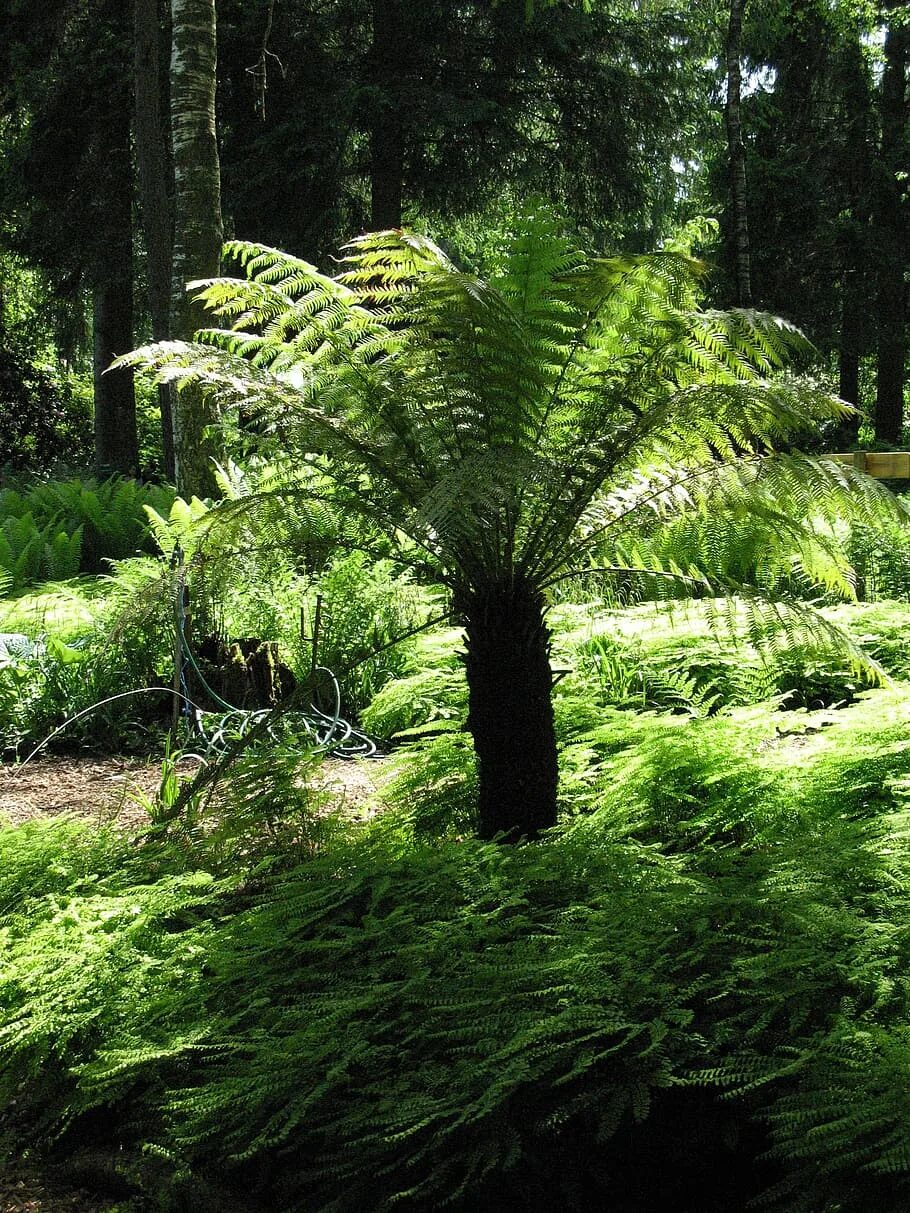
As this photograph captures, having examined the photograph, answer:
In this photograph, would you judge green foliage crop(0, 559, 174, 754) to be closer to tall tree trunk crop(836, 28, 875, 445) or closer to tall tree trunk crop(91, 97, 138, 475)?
tall tree trunk crop(91, 97, 138, 475)

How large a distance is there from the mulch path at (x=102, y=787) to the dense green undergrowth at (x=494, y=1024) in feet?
3.00

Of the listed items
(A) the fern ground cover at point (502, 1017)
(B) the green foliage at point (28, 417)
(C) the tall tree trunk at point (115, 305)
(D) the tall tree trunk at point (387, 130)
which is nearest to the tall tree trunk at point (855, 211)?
(D) the tall tree trunk at point (387, 130)

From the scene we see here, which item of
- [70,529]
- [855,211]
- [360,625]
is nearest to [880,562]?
[360,625]

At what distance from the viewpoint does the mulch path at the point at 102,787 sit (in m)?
4.16

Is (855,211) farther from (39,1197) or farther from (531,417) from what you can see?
(39,1197)

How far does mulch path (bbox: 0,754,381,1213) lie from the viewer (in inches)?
164

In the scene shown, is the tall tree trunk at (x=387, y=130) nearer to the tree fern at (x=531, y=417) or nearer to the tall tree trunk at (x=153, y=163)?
the tall tree trunk at (x=153, y=163)

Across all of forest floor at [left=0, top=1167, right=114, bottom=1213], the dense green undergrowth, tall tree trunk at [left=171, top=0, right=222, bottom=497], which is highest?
tall tree trunk at [left=171, top=0, right=222, bottom=497]

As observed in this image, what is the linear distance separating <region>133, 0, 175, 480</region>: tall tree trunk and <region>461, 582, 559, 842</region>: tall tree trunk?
6.58 m

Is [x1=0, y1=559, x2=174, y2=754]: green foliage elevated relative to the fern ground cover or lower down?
elevated

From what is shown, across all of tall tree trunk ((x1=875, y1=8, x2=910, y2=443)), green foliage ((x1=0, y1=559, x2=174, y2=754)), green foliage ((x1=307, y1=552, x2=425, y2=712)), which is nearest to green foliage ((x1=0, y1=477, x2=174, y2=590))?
green foliage ((x1=0, y1=559, x2=174, y2=754))

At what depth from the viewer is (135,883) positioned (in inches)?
130

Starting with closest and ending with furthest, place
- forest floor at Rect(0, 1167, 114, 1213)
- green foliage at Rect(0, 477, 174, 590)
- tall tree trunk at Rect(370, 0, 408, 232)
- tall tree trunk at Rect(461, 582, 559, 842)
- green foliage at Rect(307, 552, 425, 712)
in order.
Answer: forest floor at Rect(0, 1167, 114, 1213) → tall tree trunk at Rect(461, 582, 559, 842) → green foliage at Rect(307, 552, 425, 712) → green foliage at Rect(0, 477, 174, 590) → tall tree trunk at Rect(370, 0, 408, 232)

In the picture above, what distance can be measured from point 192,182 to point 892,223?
13.5 metres
